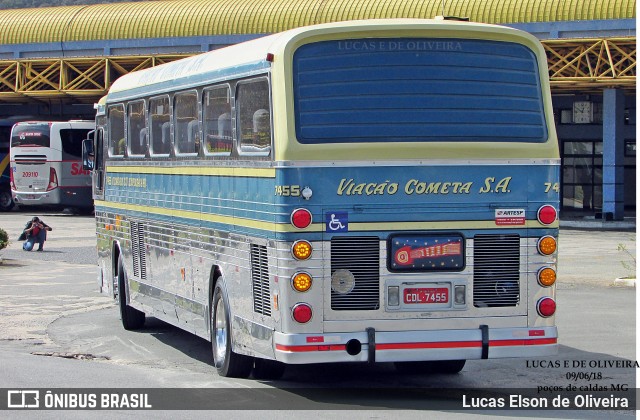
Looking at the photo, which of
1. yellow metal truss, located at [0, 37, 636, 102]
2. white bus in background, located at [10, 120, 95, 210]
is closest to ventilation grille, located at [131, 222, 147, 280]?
yellow metal truss, located at [0, 37, 636, 102]

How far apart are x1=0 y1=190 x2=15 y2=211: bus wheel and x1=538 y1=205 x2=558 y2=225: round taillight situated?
45828mm

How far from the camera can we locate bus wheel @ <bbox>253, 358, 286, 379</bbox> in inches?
476

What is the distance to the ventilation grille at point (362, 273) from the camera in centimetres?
1070

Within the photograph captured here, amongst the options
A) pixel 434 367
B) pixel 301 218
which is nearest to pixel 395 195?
pixel 301 218

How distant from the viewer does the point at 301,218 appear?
1056 centimetres

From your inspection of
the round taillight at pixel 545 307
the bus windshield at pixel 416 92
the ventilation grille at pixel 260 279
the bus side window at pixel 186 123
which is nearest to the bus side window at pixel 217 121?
the bus side window at pixel 186 123

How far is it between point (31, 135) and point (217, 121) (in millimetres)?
39598

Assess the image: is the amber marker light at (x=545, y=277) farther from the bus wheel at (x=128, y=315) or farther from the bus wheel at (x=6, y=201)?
the bus wheel at (x=6, y=201)

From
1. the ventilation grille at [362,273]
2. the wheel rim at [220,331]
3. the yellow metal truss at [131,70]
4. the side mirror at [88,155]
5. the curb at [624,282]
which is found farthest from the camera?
the yellow metal truss at [131,70]

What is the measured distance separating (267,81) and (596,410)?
3.94m

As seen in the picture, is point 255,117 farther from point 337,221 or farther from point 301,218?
point 337,221

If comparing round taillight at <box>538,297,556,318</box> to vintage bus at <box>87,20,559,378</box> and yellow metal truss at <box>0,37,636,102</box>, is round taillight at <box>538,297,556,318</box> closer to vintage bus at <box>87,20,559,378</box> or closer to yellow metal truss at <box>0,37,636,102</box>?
vintage bus at <box>87,20,559,378</box>

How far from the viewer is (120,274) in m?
17.0

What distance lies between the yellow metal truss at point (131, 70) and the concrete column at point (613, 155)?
784 millimetres
